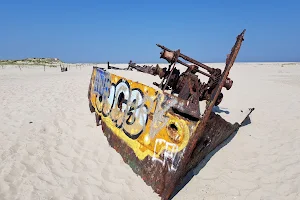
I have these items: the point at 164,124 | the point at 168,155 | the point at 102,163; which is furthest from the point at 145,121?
the point at 102,163

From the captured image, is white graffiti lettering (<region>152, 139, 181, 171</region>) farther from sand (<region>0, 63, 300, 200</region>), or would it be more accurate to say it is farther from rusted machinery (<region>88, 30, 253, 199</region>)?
sand (<region>0, 63, 300, 200</region>)

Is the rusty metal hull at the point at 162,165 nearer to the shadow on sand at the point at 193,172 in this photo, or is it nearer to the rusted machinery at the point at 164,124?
the rusted machinery at the point at 164,124

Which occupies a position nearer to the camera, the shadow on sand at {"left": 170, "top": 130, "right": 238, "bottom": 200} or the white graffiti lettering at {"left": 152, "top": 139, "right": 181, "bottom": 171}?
the white graffiti lettering at {"left": 152, "top": 139, "right": 181, "bottom": 171}

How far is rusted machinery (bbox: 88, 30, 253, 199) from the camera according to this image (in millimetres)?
3445

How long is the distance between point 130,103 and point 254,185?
2.39 m

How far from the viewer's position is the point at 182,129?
3459 millimetres

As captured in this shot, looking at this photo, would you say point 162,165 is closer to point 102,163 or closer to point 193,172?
point 193,172

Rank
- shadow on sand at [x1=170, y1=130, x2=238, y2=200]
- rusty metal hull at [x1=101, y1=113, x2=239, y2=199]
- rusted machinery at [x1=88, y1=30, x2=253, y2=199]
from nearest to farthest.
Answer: rusted machinery at [x1=88, y1=30, x2=253, y2=199], rusty metal hull at [x1=101, y1=113, x2=239, y2=199], shadow on sand at [x1=170, y1=130, x2=238, y2=200]

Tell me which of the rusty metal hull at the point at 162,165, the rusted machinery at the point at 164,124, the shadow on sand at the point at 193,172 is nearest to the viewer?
the rusted machinery at the point at 164,124

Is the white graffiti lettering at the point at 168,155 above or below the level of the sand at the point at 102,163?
above

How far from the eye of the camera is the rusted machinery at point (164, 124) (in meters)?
3.45

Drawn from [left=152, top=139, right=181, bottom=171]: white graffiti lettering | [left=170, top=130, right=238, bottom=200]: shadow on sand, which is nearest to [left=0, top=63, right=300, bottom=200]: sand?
[left=170, top=130, right=238, bottom=200]: shadow on sand

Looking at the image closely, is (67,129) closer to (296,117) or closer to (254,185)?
(254,185)

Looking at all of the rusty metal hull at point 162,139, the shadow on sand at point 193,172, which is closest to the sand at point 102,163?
the shadow on sand at point 193,172
